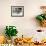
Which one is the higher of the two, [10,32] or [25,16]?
[25,16]

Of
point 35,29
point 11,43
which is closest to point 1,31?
point 11,43

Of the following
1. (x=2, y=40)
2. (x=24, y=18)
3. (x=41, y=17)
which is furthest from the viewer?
(x=24, y=18)

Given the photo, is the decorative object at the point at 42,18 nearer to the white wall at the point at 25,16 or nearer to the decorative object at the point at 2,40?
the white wall at the point at 25,16

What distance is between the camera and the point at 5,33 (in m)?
3.61

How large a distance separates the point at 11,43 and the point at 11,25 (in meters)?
0.43

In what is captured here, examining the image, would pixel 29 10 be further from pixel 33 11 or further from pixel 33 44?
pixel 33 44

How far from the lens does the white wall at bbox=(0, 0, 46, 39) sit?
369 cm

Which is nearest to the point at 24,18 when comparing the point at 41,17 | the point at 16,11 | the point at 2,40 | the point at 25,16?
the point at 25,16

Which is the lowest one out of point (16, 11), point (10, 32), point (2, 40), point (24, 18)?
point (2, 40)

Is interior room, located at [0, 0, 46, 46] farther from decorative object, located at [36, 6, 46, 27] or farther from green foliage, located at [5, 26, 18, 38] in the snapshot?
green foliage, located at [5, 26, 18, 38]

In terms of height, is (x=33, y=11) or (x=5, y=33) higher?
(x=33, y=11)

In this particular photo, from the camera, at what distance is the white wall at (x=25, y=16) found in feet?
12.1

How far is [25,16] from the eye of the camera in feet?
12.1

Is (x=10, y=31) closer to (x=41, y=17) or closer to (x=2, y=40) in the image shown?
(x=2, y=40)
